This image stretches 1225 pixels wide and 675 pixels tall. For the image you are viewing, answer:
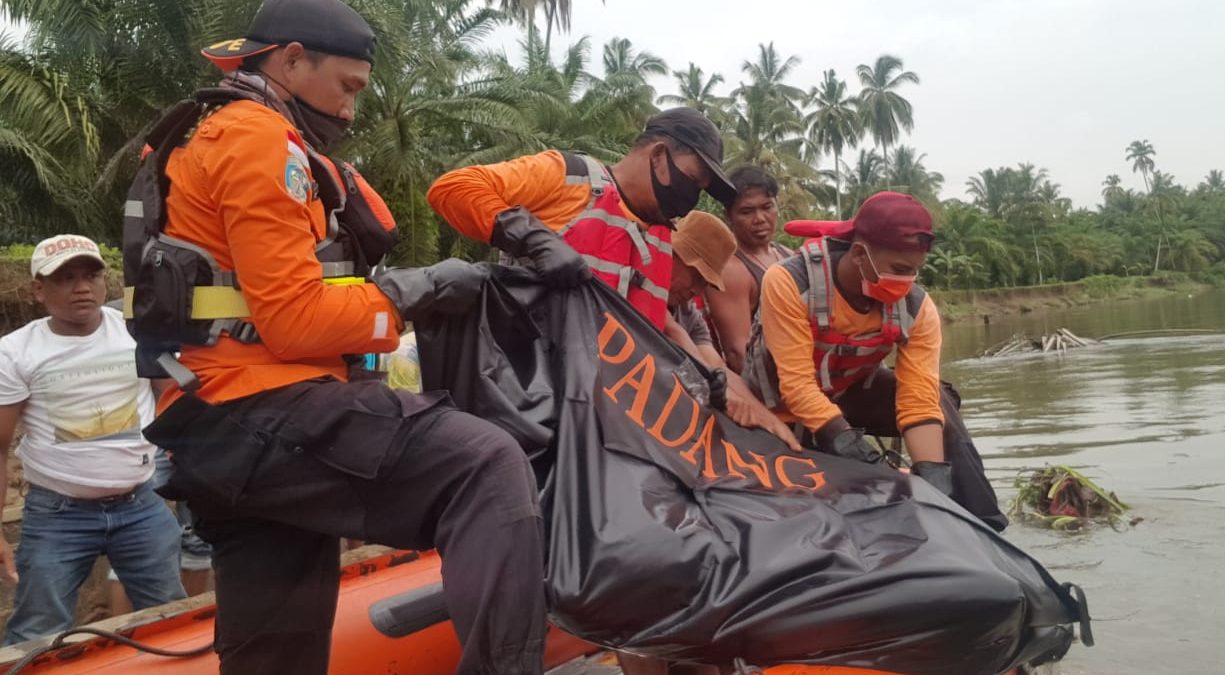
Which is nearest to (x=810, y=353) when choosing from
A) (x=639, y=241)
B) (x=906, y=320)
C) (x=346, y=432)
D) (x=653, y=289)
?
(x=906, y=320)

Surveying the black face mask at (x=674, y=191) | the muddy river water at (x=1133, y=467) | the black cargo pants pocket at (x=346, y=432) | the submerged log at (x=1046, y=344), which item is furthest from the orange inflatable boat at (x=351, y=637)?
the submerged log at (x=1046, y=344)

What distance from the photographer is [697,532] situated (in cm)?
209

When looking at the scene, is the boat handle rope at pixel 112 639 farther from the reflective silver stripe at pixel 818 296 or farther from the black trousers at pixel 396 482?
the reflective silver stripe at pixel 818 296

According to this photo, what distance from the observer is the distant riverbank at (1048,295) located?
43281 mm

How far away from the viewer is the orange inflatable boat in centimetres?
255

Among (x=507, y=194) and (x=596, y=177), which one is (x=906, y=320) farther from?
(x=507, y=194)

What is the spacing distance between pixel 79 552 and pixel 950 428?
10.7ft

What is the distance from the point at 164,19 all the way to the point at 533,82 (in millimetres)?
8767

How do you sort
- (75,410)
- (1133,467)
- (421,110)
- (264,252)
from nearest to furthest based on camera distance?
(264,252) < (75,410) < (1133,467) < (421,110)

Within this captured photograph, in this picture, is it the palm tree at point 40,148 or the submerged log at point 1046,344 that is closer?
the palm tree at point 40,148

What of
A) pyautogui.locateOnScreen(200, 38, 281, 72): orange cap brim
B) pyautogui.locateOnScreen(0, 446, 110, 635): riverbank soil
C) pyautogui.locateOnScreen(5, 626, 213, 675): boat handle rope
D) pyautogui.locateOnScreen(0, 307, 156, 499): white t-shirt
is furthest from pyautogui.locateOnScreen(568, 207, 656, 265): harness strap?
pyautogui.locateOnScreen(0, 446, 110, 635): riverbank soil

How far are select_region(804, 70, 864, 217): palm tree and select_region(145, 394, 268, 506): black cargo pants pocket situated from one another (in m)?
57.8

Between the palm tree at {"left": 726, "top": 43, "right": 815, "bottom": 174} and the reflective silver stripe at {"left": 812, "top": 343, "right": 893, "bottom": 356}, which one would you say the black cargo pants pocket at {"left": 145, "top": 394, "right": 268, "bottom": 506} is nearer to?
the reflective silver stripe at {"left": 812, "top": 343, "right": 893, "bottom": 356}

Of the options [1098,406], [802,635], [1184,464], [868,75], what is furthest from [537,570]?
[868,75]
